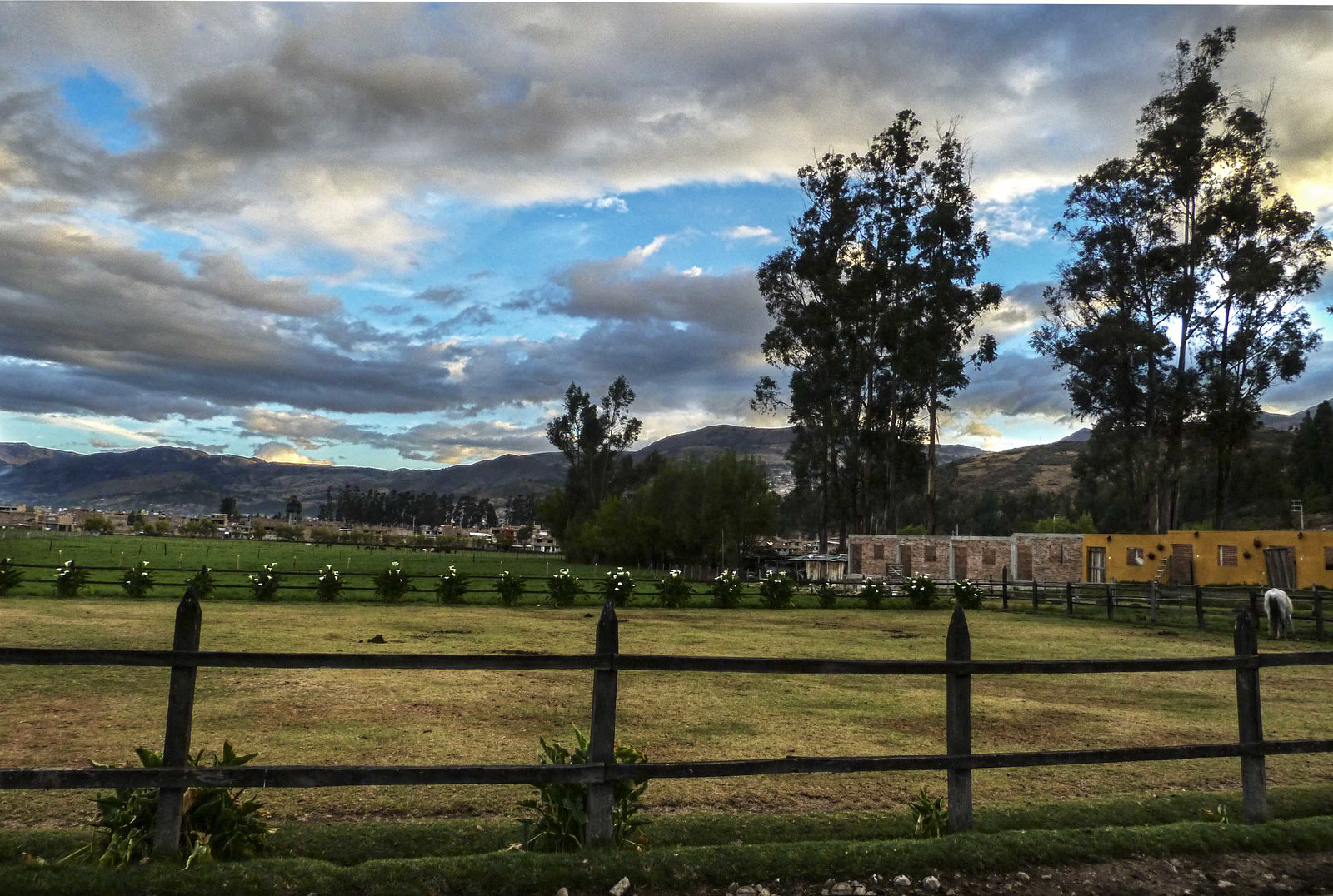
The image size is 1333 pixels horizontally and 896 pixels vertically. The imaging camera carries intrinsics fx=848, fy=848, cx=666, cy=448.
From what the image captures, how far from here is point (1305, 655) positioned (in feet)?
19.7

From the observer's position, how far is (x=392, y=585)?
28.3 m

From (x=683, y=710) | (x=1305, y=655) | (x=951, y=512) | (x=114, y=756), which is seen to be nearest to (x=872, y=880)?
(x=1305, y=655)

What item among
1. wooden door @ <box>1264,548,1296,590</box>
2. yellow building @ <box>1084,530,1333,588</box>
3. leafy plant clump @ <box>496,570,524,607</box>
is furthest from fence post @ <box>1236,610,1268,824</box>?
wooden door @ <box>1264,548,1296,590</box>

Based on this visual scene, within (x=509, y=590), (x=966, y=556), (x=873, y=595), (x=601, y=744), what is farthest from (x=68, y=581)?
(x=966, y=556)

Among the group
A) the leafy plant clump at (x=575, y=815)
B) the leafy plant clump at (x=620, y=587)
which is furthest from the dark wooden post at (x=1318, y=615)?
the leafy plant clump at (x=575, y=815)

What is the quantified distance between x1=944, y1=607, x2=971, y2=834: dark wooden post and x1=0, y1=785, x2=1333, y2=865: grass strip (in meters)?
0.19

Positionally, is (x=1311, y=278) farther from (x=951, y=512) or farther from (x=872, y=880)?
(x=951, y=512)

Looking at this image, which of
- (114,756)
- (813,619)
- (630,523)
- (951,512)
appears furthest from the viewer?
(951,512)

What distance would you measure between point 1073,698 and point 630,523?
196 feet

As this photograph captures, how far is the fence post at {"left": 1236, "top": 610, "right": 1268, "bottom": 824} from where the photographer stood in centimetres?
573

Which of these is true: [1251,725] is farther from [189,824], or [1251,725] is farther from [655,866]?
[189,824]

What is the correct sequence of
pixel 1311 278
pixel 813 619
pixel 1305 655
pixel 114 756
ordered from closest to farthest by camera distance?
pixel 1305 655
pixel 114 756
pixel 813 619
pixel 1311 278

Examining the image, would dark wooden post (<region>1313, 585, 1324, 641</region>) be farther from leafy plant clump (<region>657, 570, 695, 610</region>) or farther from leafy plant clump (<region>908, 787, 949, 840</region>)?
leafy plant clump (<region>908, 787, 949, 840</region>)

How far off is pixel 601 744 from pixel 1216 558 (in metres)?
41.5
